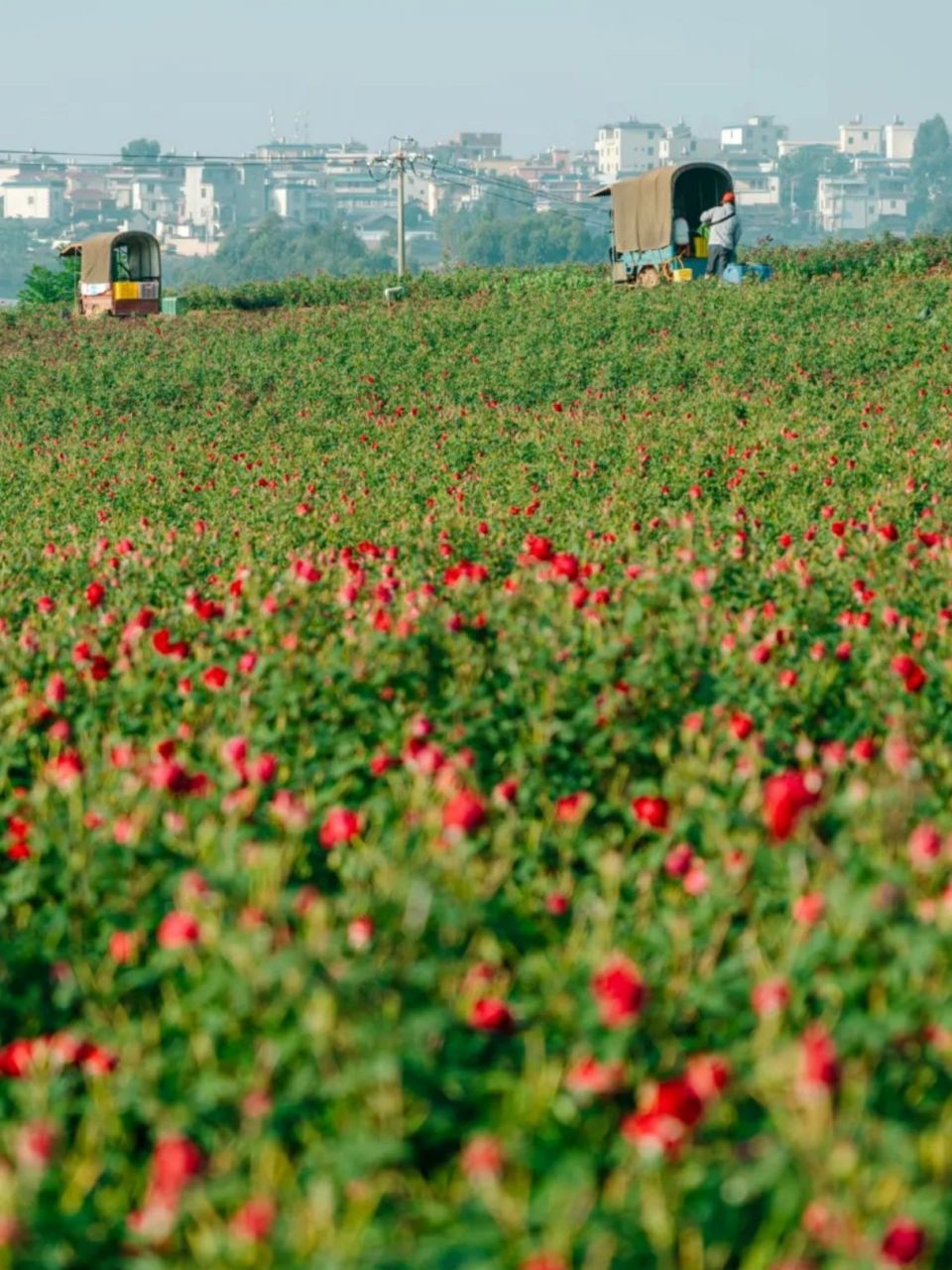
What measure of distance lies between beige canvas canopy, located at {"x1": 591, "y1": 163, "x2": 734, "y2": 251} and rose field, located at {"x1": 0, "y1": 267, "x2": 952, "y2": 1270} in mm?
30378

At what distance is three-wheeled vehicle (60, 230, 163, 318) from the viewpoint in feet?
171

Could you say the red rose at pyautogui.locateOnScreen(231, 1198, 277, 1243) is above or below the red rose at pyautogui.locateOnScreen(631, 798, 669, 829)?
below

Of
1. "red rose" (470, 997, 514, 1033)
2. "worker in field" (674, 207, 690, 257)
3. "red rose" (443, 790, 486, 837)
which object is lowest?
"red rose" (470, 997, 514, 1033)

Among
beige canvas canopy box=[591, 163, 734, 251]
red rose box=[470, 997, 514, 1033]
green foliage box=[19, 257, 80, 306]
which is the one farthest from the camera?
green foliage box=[19, 257, 80, 306]

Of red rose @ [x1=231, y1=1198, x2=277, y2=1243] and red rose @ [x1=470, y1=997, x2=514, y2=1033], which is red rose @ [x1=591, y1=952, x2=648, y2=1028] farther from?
red rose @ [x1=231, y1=1198, x2=277, y2=1243]

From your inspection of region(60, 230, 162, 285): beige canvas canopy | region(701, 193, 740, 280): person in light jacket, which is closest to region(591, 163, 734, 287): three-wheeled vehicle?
region(701, 193, 740, 280): person in light jacket

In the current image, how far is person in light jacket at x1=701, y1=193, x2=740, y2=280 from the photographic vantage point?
35750mm

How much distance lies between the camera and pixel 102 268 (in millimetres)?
53406

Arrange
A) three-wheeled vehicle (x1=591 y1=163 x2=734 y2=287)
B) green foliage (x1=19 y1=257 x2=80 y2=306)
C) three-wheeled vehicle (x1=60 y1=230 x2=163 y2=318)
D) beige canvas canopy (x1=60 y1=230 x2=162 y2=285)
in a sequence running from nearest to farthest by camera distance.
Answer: three-wheeled vehicle (x1=591 y1=163 x2=734 y2=287)
three-wheeled vehicle (x1=60 y1=230 x2=163 y2=318)
beige canvas canopy (x1=60 y1=230 x2=162 y2=285)
green foliage (x1=19 y1=257 x2=80 y2=306)

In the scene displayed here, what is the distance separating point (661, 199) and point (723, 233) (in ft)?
15.6

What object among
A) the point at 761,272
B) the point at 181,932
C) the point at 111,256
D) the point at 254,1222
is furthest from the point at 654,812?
the point at 111,256

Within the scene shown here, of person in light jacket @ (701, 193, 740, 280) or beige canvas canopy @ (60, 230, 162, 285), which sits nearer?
person in light jacket @ (701, 193, 740, 280)

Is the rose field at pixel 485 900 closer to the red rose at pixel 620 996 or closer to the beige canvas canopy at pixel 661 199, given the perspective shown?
the red rose at pixel 620 996

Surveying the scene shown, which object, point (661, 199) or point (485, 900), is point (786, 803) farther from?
point (661, 199)
